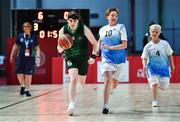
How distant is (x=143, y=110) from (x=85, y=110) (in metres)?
1.09

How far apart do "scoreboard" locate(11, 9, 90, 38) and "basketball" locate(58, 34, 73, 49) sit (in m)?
10.9

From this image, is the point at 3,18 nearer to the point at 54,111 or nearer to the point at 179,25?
the point at 179,25

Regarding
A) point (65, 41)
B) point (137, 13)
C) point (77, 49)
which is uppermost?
point (137, 13)

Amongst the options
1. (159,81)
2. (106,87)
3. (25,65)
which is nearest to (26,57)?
(25,65)

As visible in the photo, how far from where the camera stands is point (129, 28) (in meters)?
31.8

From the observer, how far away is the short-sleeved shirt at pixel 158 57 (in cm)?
1036

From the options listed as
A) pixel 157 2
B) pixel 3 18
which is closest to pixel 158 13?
pixel 157 2

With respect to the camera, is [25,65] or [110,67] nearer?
[110,67]

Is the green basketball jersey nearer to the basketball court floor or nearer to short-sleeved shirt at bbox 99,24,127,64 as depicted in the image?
short-sleeved shirt at bbox 99,24,127,64

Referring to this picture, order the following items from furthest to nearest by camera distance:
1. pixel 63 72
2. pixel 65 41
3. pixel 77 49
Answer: pixel 63 72, pixel 77 49, pixel 65 41

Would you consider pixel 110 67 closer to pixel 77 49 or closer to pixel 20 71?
pixel 77 49

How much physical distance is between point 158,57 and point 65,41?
2.34 metres

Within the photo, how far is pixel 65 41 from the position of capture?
8.91 meters

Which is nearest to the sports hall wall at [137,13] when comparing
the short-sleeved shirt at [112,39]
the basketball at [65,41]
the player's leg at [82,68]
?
the short-sleeved shirt at [112,39]
